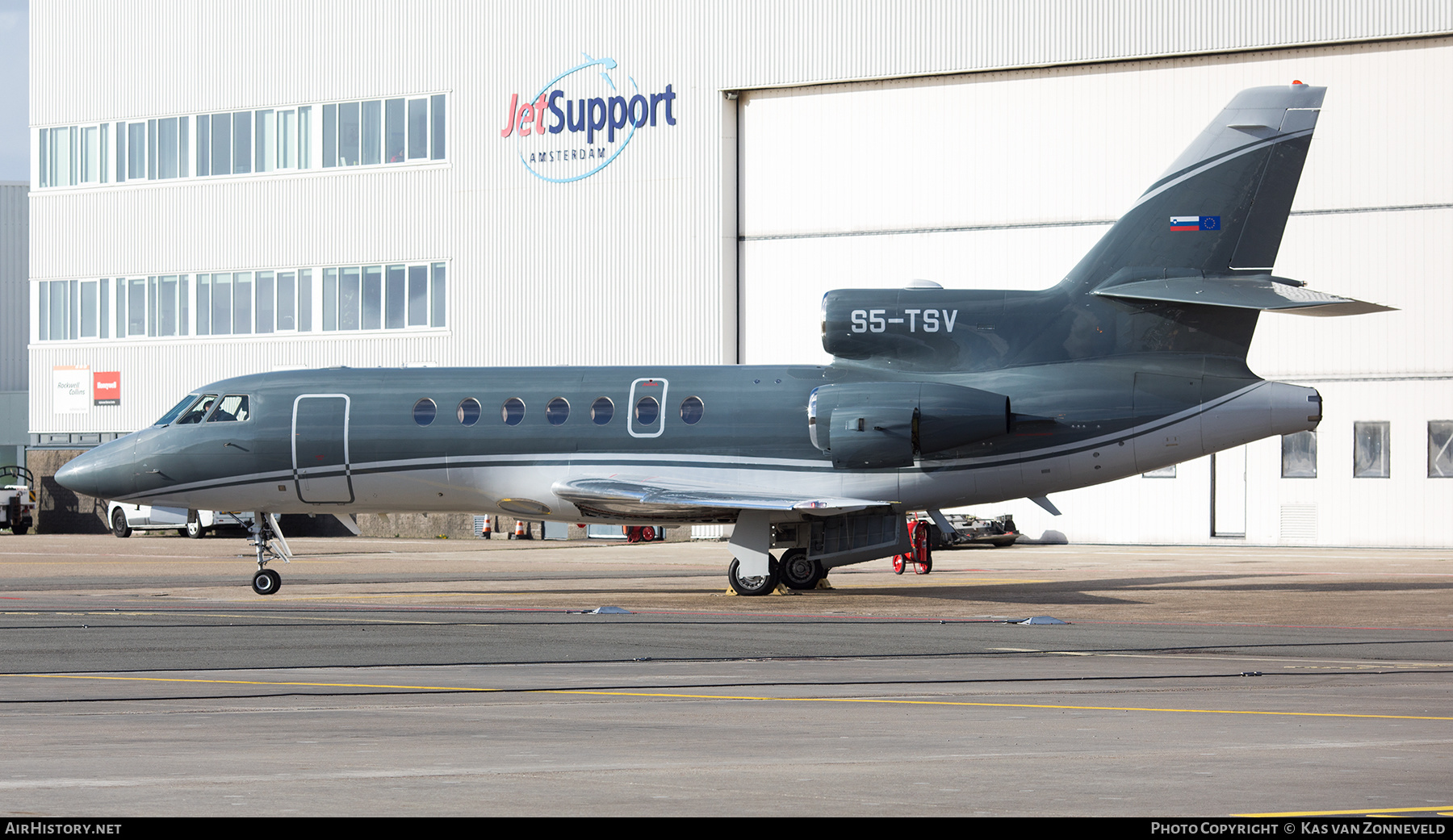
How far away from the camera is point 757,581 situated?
27734mm

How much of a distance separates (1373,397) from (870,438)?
27.1 meters

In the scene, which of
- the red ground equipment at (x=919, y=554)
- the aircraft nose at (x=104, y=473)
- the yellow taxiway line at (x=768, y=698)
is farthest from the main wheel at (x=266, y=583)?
the red ground equipment at (x=919, y=554)

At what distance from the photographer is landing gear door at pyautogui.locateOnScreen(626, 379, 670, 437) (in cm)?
2784

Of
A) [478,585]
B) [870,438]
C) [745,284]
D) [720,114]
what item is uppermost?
[720,114]

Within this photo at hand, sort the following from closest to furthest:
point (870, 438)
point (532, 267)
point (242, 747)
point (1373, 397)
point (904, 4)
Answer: point (242, 747), point (870, 438), point (1373, 397), point (904, 4), point (532, 267)

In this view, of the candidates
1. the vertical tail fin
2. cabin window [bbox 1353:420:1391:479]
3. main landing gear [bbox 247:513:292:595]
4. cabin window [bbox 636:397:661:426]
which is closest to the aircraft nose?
main landing gear [bbox 247:513:292:595]

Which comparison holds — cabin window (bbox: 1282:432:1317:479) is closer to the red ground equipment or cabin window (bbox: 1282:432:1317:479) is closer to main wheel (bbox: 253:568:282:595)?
the red ground equipment

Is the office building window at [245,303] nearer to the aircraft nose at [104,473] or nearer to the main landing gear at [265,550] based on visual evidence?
the aircraft nose at [104,473]

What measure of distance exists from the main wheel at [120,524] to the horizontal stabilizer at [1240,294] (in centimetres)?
4294

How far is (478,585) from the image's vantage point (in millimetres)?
32406

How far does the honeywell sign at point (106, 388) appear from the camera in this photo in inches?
2525

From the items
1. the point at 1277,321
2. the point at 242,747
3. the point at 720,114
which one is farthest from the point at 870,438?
the point at 720,114

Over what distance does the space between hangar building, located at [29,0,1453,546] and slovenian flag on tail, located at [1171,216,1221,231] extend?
23.0m

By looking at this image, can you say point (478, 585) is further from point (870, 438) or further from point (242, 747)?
point (242, 747)
